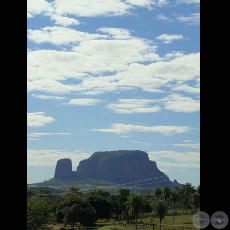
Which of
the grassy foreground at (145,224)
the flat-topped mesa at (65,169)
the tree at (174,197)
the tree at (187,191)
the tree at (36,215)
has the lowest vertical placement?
the grassy foreground at (145,224)

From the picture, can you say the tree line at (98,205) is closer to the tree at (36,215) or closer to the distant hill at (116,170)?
A: the tree at (36,215)

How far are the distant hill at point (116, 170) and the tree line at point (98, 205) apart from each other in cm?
290

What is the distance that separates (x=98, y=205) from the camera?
1670 cm

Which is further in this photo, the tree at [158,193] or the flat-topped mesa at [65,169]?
the flat-topped mesa at [65,169]

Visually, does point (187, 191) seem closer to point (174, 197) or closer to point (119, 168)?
point (174, 197)

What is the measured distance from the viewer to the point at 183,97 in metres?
24.2

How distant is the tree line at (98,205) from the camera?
14.8m

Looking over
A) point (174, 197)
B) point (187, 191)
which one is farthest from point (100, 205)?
point (187, 191)

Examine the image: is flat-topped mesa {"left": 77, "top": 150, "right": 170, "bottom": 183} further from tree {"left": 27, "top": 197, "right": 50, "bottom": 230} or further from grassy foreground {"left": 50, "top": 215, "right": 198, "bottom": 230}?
tree {"left": 27, "top": 197, "right": 50, "bottom": 230}

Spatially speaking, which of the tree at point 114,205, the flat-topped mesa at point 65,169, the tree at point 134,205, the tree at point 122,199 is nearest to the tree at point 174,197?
the tree at point 134,205

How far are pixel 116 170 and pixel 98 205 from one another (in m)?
6.15
